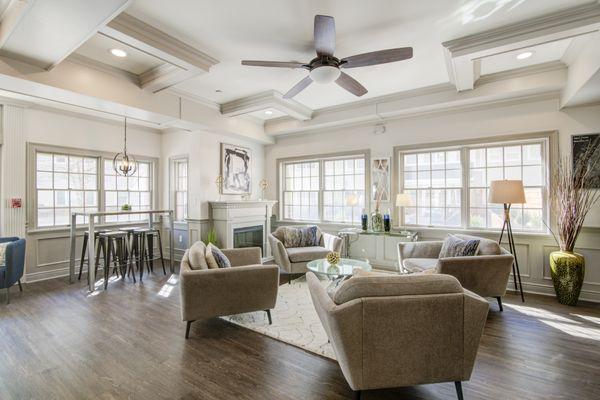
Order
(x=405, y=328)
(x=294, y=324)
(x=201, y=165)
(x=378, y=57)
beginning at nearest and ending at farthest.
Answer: (x=405, y=328)
(x=378, y=57)
(x=294, y=324)
(x=201, y=165)

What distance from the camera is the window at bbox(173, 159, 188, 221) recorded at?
6.29 metres

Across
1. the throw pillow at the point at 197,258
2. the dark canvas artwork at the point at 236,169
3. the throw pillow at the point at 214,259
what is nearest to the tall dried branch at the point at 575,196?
the throw pillow at the point at 214,259

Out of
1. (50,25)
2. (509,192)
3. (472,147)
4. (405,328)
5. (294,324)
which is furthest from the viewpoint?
(472,147)

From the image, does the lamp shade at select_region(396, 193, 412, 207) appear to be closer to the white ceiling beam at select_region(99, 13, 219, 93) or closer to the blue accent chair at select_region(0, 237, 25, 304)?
the white ceiling beam at select_region(99, 13, 219, 93)

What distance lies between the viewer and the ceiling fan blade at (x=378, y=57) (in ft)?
8.51

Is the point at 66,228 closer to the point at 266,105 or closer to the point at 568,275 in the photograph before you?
the point at 266,105

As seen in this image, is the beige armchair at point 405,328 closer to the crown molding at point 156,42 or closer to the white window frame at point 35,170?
the crown molding at point 156,42

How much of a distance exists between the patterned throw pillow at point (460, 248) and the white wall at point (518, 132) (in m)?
1.08

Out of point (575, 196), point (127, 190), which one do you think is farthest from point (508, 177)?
point (127, 190)

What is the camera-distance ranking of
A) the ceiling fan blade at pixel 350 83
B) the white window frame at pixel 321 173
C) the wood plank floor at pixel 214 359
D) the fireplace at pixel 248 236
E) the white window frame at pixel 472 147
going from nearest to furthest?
1. the wood plank floor at pixel 214 359
2. the ceiling fan blade at pixel 350 83
3. the white window frame at pixel 472 147
4. the white window frame at pixel 321 173
5. the fireplace at pixel 248 236

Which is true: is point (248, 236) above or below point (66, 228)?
below

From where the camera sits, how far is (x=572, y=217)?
3641 millimetres

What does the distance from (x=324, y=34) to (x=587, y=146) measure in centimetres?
385

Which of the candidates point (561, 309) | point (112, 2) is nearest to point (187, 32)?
point (112, 2)
